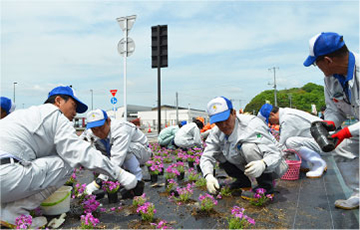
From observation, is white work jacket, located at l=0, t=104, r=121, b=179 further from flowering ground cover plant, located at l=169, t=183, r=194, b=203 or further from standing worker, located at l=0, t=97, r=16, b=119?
standing worker, located at l=0, t=97, r=16, b=119

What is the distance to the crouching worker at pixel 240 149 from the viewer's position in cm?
310

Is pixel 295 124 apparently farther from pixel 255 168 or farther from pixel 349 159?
pixel 255 168

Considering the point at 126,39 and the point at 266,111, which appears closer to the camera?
the point at 266,111

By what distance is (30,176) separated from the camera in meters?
2.38

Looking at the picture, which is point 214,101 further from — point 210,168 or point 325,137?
point 325,137

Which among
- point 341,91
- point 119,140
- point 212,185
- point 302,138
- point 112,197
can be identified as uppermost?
point 341,91

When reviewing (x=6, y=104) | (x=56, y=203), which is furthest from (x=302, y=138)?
(x=6, y=104)

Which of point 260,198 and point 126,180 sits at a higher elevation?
point 126,180

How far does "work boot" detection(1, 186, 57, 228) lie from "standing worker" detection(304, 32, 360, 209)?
279cm

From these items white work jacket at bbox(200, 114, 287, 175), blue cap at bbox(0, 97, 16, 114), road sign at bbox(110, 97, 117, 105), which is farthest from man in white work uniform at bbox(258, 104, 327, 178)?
road sign at bbox(110, 97, 117, 105)

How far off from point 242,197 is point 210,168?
54 cm

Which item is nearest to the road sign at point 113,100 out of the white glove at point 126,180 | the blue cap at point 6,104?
the blue cap at point 6,104

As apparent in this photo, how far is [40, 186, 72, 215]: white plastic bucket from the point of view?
2775 mm

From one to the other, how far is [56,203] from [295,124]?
3.89 metres
